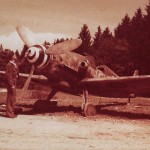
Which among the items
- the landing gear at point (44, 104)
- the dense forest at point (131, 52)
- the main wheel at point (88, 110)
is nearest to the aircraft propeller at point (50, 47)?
the main wheel at point (88, 110)

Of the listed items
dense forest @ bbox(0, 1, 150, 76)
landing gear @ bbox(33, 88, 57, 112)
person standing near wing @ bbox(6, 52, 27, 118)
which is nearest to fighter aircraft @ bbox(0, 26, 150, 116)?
landing gear @ bbox(33, 88, 57, 112)

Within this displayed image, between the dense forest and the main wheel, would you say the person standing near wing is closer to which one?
the main wheel

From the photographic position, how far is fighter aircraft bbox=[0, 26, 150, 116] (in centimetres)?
1119

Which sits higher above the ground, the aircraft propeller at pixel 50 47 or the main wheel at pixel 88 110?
the aircraft propeller at pixel 50 47

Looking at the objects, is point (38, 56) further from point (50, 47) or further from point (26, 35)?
point (26, 35)

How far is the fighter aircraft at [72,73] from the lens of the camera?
11.2m

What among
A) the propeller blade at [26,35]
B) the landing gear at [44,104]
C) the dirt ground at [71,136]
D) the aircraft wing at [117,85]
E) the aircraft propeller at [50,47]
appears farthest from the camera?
the landing gear at [44,104]

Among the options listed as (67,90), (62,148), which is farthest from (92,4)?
(62,148)

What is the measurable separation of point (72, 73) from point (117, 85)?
1.74 metres

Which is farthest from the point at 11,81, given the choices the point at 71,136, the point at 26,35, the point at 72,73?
the point at 71,136

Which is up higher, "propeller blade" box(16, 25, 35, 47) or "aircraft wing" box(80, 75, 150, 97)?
"propeller blade" box(16, 25, 35, 47)

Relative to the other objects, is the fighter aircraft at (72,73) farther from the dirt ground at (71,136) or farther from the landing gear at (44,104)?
the dirt ground at (71,136)

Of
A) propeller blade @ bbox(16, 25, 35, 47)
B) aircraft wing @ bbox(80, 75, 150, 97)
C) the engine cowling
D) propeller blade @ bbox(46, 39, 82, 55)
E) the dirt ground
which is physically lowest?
the dirt ground

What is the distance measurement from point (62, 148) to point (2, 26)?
4.80m
